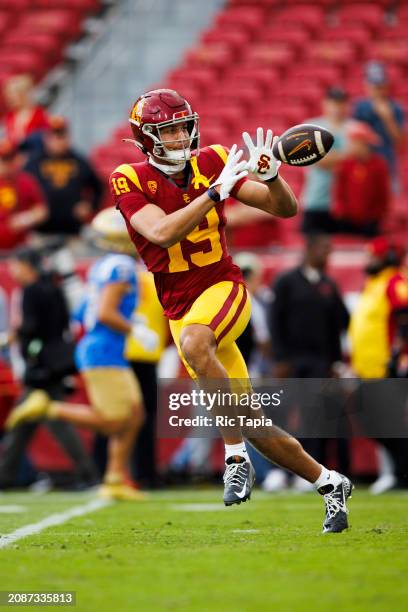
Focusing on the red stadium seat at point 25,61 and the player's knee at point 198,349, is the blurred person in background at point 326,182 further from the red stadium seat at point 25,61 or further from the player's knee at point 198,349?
the red stadium seat at point 25,61

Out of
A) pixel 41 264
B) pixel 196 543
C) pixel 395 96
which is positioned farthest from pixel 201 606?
pixel 395 96

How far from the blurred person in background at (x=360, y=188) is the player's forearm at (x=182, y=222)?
17.1 ft

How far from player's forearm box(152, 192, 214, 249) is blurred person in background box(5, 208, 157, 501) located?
10.7 ft

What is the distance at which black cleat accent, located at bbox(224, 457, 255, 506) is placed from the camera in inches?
206

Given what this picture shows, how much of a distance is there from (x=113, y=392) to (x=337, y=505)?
340 centimetres

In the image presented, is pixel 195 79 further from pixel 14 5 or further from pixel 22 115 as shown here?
pixel 14 5

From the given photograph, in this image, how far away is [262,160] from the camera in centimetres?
532

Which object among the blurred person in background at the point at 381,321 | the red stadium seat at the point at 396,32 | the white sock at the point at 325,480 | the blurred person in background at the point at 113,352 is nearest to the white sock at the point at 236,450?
the white sock at the point at 325,480

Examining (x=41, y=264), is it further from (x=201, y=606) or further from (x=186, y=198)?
(x=201, y=606)

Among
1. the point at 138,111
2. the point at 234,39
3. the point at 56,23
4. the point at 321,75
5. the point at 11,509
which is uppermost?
the point at 56,23

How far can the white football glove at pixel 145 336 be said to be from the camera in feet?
29.7

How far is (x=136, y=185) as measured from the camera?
553 centimetres

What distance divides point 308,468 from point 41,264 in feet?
15.9

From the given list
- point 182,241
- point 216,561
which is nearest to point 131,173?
point 182,241
